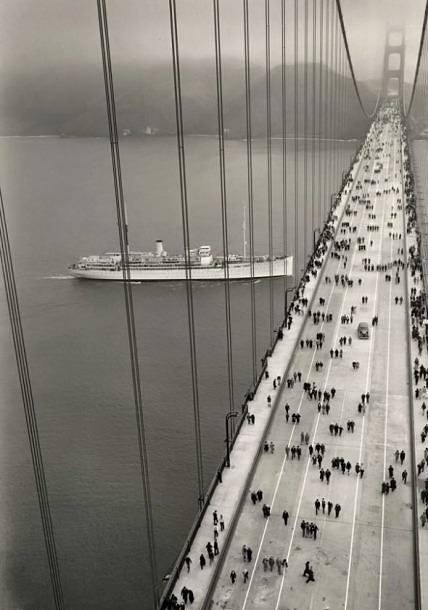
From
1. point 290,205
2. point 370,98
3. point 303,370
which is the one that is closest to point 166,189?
point 290,205

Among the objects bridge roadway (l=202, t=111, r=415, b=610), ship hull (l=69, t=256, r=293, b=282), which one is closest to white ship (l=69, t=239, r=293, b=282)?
ship hull (l=69, t=256, r=293, b=282)

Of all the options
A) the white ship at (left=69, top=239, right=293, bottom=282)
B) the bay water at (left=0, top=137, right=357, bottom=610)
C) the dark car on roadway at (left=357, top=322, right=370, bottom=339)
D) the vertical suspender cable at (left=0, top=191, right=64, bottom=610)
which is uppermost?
the vertical suspender cable at (left=0, top=191, right=64, bottom=610)

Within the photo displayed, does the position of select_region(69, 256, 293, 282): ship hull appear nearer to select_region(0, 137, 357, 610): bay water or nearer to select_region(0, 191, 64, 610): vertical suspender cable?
select_region(0, 137, 357, 610): bay water

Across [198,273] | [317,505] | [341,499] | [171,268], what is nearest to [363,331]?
[341,499]

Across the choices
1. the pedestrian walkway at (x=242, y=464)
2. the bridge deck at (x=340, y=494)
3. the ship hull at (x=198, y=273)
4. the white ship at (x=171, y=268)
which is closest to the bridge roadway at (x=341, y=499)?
the bridge deck at (x=340, y=494)

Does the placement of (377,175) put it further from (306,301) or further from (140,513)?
(140,513)

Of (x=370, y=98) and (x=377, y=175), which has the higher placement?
(x=370, y=98)

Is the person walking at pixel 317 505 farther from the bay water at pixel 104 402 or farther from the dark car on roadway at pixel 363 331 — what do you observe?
the dark car on roadway at pixel 363 331
